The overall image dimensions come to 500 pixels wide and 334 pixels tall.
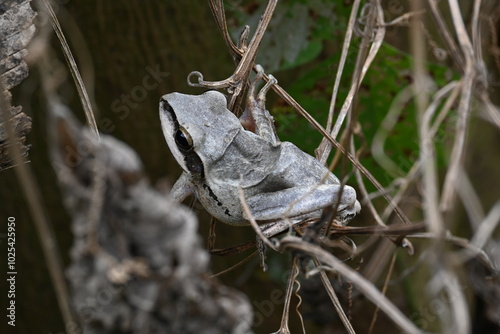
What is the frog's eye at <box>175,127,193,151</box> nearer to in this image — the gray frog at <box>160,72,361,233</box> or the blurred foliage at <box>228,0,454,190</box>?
the gray frog at <box>160,72,361,233</box>

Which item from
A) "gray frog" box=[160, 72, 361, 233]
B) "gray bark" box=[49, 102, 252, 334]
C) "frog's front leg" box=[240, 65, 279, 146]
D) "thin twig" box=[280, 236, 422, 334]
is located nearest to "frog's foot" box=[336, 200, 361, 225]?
"gray frog" box=[160, 72, 361, 233]

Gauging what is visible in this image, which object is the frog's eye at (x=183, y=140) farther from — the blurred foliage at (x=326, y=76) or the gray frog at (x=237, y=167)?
the blurred foliage at (x=326, y=76)

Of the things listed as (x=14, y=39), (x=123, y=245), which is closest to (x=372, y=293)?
(x=123, y=245)

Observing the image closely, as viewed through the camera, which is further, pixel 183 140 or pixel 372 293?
pixel 183 140

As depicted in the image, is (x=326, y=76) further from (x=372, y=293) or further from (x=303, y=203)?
(x=372, y=293)

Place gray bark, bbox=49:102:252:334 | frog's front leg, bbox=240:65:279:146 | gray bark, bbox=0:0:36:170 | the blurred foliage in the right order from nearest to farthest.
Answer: gray bark, bbox=49:102:252:334, gray bark, bbox=0:0:36:170, frog's front leg, bbox=240:65:279:146, the blurred foliage

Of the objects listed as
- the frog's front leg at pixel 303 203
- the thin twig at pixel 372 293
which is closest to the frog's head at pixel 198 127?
the frog's front leg at pixel 303 203
